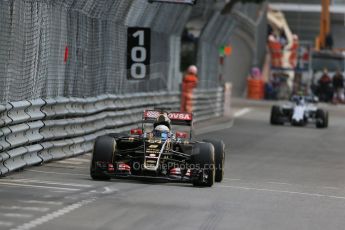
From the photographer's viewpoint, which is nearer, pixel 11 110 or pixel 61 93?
pixel 11 110

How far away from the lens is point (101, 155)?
1391cm

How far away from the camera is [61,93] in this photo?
58.6ft

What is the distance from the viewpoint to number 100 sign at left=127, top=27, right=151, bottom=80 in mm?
21188

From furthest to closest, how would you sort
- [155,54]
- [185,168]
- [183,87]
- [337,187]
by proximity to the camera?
[183,87], [155,54], [337,187], [185,168]

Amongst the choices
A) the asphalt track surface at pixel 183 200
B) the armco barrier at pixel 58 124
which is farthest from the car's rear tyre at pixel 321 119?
the asphalt track surface at pixel 183 200

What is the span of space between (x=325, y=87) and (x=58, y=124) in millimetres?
38106

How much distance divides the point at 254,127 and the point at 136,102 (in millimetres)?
8377

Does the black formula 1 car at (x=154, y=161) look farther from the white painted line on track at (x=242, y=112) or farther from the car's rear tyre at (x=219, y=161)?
the white painted line on track at (x=242, y=112)

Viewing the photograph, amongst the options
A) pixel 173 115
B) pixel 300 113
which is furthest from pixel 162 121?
pixel 300 113

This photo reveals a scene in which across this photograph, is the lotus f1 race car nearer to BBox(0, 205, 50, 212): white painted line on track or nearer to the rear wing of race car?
the rear wing of race car

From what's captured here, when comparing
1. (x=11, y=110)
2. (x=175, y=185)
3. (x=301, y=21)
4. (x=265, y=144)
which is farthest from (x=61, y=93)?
(x=301, y=21)

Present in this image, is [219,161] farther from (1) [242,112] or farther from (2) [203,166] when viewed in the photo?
(1) [242,112]

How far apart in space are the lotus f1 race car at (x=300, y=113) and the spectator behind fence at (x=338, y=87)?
1942cm

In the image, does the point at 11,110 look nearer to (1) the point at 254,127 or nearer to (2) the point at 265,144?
(2) the point at 265,144
